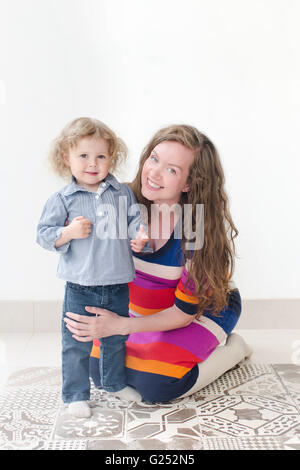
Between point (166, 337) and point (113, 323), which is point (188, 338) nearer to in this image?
point (166, 337)

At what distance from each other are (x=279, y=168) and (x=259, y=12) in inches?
25.1

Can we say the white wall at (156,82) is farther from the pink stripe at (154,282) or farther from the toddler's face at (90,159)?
the toddler's face at (90,159)

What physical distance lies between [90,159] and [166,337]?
0.60 metres

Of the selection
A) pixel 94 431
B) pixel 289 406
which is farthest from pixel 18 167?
pixel 289 406

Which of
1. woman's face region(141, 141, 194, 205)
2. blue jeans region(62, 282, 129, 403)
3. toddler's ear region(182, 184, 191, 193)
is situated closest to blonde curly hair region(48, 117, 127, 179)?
woman's face region(141, 141, 194, 205)

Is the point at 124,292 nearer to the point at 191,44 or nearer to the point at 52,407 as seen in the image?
the point at 52,407

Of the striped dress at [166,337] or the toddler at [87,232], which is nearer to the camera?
the toddler at [87,232]

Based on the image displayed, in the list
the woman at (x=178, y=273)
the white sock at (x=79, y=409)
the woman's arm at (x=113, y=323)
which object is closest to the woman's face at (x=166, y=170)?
the woman at (x=178, y=273)

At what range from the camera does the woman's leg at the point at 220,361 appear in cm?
166

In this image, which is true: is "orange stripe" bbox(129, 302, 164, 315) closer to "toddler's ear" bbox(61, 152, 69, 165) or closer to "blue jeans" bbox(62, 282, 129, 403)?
"blue jeans" bbox(62, 282, 129, 403)

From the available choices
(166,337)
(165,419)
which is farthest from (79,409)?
(166,337)

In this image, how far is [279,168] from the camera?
232 centimetres

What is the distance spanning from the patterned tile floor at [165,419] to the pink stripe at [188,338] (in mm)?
127

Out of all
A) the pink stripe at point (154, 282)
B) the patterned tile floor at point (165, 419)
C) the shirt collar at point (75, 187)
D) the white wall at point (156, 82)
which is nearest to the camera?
the patterned tile floor at point (165, 419)
